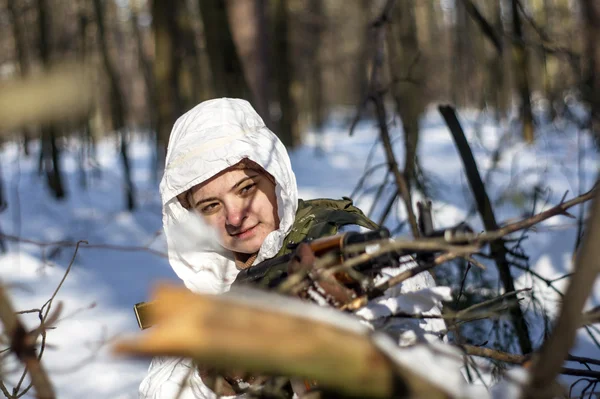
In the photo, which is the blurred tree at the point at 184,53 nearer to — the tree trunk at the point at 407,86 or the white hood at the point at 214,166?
the tree trunk at the point at 407,86

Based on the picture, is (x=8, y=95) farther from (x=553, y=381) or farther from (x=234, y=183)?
(x=234, y=183)

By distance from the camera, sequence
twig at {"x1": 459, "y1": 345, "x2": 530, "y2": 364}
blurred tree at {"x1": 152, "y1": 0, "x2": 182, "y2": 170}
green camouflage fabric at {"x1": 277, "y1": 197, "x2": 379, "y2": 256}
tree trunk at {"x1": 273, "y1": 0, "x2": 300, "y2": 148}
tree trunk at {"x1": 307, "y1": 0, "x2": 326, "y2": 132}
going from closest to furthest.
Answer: twig at {"x1": 459, "y1": 345, "x2": 530, "y2": 364} → green camouflage fabric at {"x1": 277, "y1": 197, "x2": 379, "y2": 256} → blurred tree at {"x1": 152, "y1": 0, "x2": 182, "y2": 170} → tree trunk at {"x1": 273, "y1": 0, "x2": 300, "y2": 148} → tree trunk at {"x1": 307, "y1": 0, "x2": 326, "y2": 132}

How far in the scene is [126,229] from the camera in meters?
7.59

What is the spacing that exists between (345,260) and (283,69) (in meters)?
12.3

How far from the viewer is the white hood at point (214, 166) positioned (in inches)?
79.4

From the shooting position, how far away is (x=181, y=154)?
6.92 ft

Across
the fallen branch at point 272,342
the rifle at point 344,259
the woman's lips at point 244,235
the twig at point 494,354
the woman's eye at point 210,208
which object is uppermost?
the fallen branch at point 272,342

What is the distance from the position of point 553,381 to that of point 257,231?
1.35 metres

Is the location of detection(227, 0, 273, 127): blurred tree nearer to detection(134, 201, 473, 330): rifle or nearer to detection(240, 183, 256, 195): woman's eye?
detection(240, 183, 256, 195): woman's eye

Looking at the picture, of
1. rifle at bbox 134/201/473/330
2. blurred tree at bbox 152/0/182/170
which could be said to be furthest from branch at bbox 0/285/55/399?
blurred tree at bbox 152/0/182/170

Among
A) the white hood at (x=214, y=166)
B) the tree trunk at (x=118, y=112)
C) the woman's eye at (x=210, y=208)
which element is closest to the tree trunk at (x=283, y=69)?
the tree trunk at (x=118, y=112)

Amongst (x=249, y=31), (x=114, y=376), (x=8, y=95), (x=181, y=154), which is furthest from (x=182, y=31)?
(x=8, y=95)

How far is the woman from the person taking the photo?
6.59 ft

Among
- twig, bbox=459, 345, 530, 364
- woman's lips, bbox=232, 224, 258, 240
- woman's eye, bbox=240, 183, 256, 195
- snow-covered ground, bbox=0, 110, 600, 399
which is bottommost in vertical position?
snow-covered ground, bbox=0, 110, 600, 399
